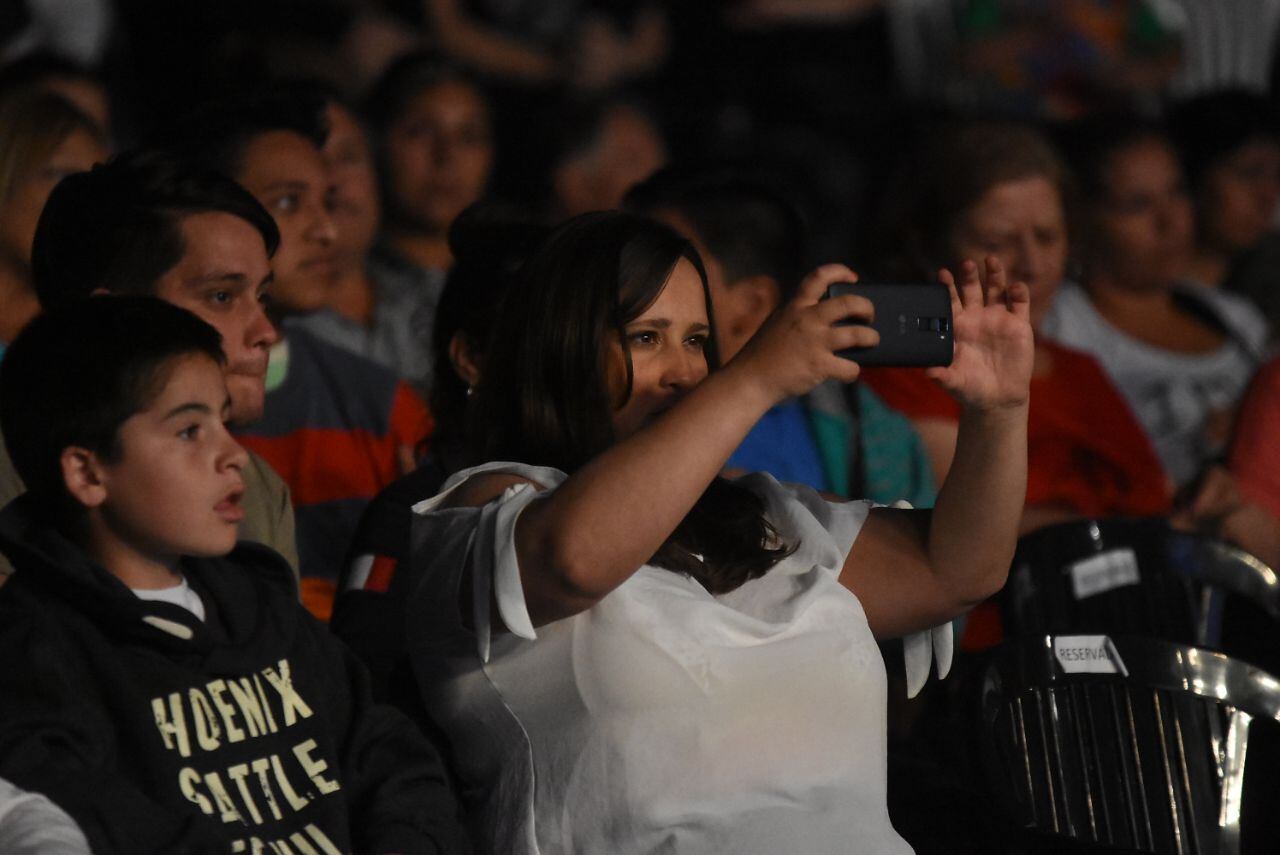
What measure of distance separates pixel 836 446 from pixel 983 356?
44.9 inches

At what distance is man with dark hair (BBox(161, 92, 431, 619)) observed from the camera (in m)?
2.77

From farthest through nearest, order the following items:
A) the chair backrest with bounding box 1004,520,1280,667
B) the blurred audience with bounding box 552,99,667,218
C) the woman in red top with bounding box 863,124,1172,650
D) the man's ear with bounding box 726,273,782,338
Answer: the blurred audience with bounding box 552,99,667,218 → the woman in red top with bounding box 863,124,1172,650 → the man's ear with bounding box 726,273,782,338 → the chair backrest with bounding box 1004,520,1280,667

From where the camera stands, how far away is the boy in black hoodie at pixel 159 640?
63.6 inches

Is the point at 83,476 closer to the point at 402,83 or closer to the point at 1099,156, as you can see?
the point at 402,83

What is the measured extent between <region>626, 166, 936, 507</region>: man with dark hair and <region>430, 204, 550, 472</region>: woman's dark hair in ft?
1.46

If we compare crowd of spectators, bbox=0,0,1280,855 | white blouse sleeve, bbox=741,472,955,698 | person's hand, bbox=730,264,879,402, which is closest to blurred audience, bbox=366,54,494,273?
crowd of spectators, bbox=0,0,1280,855

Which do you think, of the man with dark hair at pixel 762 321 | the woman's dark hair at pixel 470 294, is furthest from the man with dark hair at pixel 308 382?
the man with dark hair at pixel 762 321

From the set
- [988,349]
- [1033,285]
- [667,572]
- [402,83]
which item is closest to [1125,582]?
[1033,285]

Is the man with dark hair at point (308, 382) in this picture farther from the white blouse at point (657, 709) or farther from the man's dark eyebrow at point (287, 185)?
the white blouse at point (657, 709)

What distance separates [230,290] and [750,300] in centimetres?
111

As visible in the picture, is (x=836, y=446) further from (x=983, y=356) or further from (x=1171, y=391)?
(x=1171, y=391)

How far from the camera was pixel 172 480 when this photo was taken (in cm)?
172

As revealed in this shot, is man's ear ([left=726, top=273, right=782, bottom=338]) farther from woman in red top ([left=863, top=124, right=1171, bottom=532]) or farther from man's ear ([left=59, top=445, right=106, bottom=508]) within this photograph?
man's ear ([left=59, top=445, right=106, bottom=508])

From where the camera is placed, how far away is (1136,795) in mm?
2223
